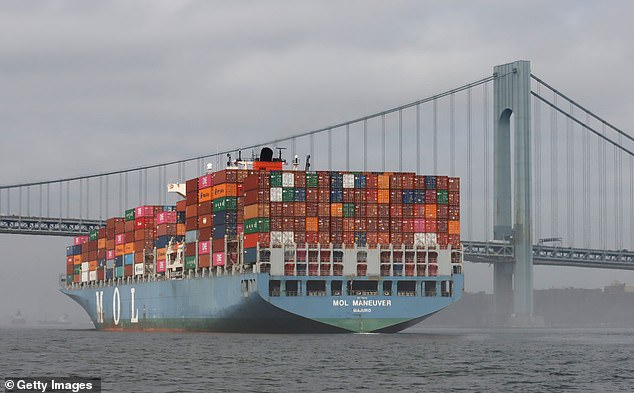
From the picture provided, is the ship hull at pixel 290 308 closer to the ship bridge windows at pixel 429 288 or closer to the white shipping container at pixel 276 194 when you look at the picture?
the ship bridge windows at pixel 429 288

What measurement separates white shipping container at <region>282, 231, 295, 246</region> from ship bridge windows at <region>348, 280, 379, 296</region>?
5333mm

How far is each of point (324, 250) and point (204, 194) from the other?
15023 mm

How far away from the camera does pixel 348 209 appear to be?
93.6m

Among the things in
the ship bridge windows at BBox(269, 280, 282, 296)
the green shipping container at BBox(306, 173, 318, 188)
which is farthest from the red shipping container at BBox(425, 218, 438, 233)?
the ship bridge windows at BBox(269, 280, 282, 296)

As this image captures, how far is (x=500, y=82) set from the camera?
16612cm

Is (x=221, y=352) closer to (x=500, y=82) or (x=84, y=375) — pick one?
(x=84, y=375)

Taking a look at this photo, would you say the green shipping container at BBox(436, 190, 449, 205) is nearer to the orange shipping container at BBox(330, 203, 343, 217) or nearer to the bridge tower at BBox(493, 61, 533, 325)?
the orange shipping container at BBox(330, 203, 343, 217)

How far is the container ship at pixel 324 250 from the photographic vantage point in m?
91.1

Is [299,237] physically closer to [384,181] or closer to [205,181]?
[384,181]

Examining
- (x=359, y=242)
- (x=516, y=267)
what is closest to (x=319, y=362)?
(x=359, y=242)

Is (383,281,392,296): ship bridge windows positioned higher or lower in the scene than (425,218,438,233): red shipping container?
lower

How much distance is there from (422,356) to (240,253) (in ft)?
97.1

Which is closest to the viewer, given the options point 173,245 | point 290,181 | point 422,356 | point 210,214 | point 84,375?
point 84,375

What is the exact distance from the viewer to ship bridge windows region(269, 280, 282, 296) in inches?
3563
